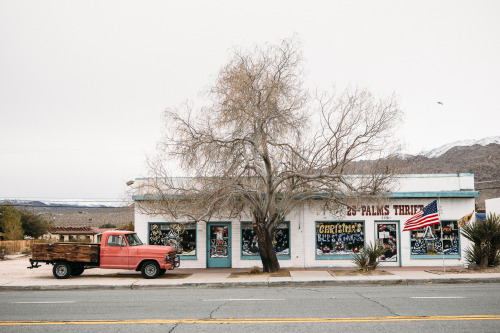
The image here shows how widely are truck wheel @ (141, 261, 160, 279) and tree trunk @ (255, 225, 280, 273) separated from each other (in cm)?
438

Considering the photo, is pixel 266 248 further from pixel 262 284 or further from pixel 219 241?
pixel 219 241

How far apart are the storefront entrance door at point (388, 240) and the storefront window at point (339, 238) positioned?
859 millimetres

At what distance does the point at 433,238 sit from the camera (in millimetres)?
23203

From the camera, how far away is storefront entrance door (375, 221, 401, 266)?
75.6 feet

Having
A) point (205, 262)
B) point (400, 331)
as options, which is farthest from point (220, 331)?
point (205, 262)

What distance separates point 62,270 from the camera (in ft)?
62.3

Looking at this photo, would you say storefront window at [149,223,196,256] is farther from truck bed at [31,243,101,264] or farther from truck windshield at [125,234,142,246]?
truck bed at [31,243,101,264]

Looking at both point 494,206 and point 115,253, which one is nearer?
point 115,253

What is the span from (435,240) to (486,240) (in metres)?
4.52

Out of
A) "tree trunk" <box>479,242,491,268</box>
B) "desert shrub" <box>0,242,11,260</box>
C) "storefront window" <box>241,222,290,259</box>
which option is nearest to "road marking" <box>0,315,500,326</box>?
"tree trunk" <box>479,242,491,268</box>

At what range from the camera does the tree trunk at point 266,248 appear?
1945 cm

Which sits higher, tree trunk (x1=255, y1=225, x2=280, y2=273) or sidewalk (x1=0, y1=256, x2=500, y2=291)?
tree trunk (x1=255, y1=225, x2=280, y2=273)

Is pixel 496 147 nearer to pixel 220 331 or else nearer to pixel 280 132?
pixel 280 132

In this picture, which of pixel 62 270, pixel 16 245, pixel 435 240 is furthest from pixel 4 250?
pixel 435 240
